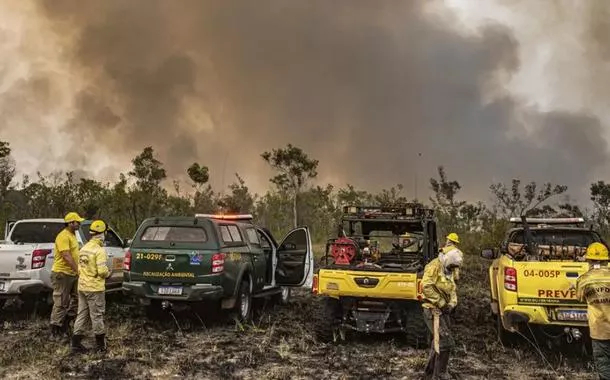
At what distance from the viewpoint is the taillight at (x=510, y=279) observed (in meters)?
7.29

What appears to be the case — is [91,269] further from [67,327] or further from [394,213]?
[394,213]

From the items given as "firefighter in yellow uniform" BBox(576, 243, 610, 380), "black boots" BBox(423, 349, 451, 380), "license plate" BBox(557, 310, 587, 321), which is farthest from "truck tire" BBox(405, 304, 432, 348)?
"firefighter in yellow uniform" BBox(576, 243, 610, 380)

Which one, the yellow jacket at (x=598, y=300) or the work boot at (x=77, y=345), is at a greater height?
the yellow jacket at (x=598, y=300)

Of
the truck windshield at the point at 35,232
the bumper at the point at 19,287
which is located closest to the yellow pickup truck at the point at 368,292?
the bumper at the point at 19,287

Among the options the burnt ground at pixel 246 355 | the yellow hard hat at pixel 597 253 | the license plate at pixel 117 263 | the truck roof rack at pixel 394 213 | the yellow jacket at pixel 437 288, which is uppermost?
the truck roof rack at pixel 394 213

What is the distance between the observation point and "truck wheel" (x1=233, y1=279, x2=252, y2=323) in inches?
372

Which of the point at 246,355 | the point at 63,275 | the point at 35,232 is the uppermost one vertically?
the point at 35,232

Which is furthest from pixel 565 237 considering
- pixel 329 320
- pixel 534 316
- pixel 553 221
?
pixel 329 320

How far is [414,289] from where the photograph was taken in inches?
309

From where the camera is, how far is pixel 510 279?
24.2ft

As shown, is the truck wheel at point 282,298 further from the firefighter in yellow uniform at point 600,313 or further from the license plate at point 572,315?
the firefighter in yellow uniform at point 600,313

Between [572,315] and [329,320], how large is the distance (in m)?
3.27

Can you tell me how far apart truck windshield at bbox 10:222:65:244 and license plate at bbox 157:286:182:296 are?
3163 millimetres

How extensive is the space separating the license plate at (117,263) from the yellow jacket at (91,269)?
3.45 m
